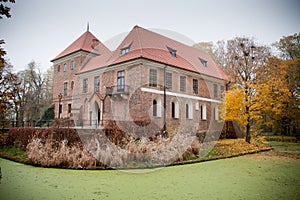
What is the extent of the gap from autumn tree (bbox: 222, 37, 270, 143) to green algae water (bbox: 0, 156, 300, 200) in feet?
26.9

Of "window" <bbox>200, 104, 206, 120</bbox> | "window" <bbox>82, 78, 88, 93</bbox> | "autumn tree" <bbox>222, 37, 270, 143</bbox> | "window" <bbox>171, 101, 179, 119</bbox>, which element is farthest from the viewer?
"window" <bbox>82, 78, 88, 93</bbox>

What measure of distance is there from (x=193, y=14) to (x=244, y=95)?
833cm

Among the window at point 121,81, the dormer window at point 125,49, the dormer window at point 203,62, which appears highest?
the dormer window at point 203,62

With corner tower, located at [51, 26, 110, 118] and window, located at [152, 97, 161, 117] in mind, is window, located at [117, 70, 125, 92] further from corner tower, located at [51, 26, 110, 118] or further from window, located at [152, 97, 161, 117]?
corner tower, located at [51, 26, 110, 118]

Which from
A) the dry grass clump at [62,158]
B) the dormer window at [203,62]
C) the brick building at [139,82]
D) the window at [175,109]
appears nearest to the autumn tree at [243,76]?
the brick building at [139,82]

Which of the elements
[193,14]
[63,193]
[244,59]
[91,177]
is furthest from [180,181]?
[244,59]

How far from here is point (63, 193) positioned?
5.80 m

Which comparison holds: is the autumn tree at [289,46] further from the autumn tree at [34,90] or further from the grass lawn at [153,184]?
the autumn tree at [34,90]

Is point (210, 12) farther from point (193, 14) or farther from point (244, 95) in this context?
point (244, 95)

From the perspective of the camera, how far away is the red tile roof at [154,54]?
20.2 metres

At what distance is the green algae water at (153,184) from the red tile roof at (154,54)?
11935 millimetres

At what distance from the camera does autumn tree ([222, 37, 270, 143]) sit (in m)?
17.0

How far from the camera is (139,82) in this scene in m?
19.0

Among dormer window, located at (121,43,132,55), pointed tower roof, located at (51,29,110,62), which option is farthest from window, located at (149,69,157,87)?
pointed tower roof, located at (51,29,110,62)
